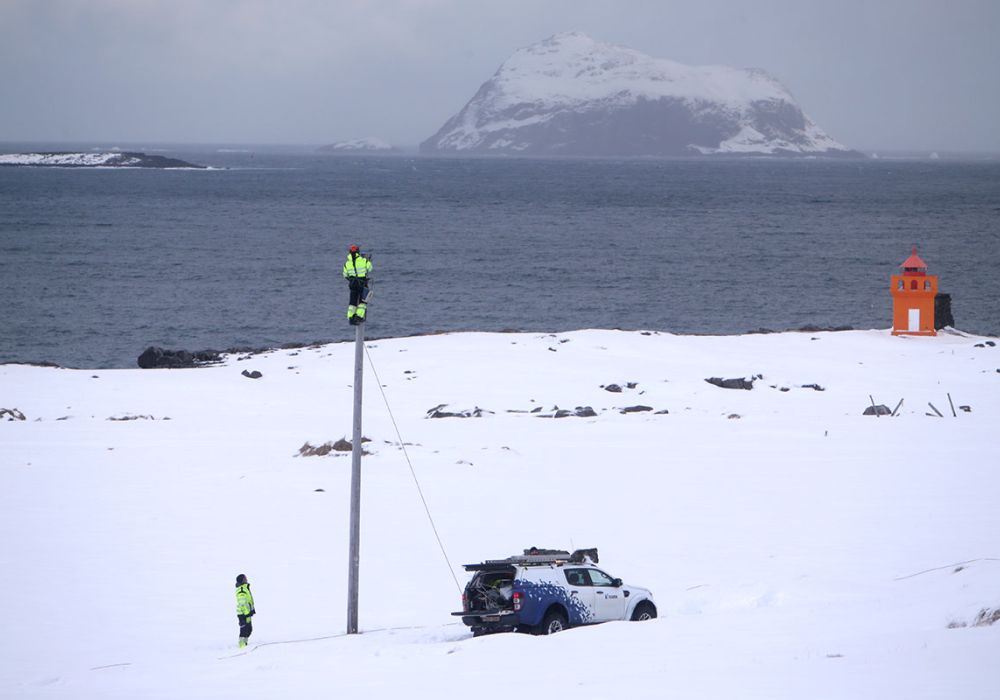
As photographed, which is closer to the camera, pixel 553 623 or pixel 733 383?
pixel 553 623

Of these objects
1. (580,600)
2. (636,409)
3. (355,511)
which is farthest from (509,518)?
(636,409)

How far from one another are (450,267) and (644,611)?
70.1m

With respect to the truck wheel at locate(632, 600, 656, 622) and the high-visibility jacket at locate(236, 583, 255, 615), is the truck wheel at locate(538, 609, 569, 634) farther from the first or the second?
the high-visibility jacket at locate(236, 583, 255, 615)

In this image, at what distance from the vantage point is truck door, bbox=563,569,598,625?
1683 centimetres

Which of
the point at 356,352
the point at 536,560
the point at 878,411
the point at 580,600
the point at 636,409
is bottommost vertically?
the point at 636,409

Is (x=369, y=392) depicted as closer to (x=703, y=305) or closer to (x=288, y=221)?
(x=703, y=305)

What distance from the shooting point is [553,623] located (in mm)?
16656

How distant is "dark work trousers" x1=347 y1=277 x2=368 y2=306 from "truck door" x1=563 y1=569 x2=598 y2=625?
506 cm

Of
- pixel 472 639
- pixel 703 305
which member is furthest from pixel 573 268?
pixel 472 639

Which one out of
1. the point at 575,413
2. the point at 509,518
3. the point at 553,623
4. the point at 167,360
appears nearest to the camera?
the point at 553,623

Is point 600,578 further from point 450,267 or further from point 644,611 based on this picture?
point 450,267

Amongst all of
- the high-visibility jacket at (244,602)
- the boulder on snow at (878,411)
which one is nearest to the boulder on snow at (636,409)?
the boulder on snow at (878,411)

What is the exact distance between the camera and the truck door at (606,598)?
17.1 m

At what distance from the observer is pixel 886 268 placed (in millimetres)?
85625
